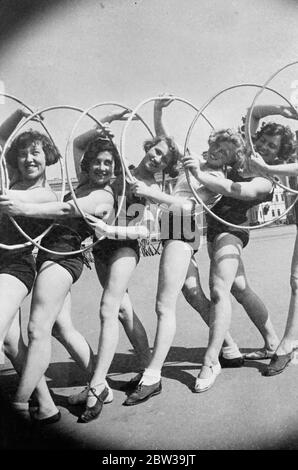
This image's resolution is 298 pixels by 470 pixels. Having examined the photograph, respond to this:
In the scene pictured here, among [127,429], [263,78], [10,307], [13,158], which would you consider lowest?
[127,429]

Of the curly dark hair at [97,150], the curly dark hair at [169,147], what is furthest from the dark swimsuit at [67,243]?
the curly dark hair at [169,147]

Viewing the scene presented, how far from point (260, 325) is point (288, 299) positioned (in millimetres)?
231

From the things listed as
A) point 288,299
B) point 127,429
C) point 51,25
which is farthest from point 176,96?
point 127,429

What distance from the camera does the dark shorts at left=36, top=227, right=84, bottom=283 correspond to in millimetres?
2518

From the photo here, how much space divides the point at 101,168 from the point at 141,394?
4.18ft

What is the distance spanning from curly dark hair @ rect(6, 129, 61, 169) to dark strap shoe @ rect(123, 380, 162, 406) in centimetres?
136

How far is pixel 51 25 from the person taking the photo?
2.65 m

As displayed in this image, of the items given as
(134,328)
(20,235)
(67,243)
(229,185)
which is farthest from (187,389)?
(20,235)

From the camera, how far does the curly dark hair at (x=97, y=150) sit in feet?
8.37

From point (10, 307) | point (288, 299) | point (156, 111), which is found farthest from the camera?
point (288, 299)

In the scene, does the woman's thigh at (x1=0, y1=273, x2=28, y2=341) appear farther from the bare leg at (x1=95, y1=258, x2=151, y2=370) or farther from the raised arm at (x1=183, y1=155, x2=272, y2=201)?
the raised arm at (x1=183, y1=155, x2=272, y2=201)

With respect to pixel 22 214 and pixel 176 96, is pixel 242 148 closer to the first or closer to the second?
pixel 176 96

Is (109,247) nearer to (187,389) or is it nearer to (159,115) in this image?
(159,115)

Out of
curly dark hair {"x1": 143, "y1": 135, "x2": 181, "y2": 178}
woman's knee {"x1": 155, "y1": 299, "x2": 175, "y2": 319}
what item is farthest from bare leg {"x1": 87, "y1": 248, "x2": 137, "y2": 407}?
curly dark hair {"x1": 143, "y1": 135, "x2": 181, "y2": 178}
